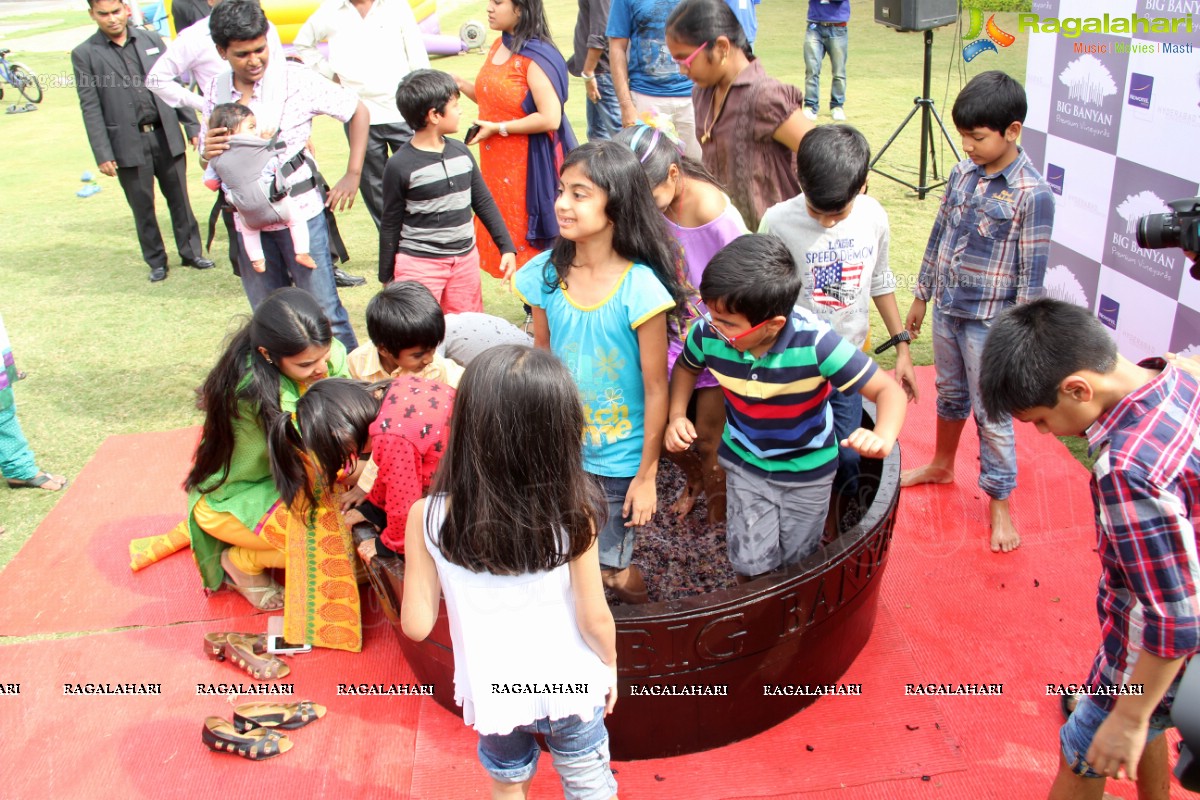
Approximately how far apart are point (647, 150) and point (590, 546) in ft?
4.86

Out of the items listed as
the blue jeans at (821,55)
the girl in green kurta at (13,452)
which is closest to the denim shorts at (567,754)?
the girl in green kurta at (13,452)

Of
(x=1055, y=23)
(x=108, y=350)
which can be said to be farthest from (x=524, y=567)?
(x=108, y=350)

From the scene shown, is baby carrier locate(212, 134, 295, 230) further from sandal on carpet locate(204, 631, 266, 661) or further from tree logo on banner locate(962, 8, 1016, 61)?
tree logo on banner locate(962, 8, 1016, 61)

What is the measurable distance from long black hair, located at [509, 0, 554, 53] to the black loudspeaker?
3.19m

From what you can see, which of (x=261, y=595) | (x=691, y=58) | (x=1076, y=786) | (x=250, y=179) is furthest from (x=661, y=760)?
(x=250, y=179)

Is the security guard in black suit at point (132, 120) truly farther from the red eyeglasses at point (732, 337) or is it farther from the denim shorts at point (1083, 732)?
the denim shorts at point (1083, 732)

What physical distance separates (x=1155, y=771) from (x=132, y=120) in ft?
20.3

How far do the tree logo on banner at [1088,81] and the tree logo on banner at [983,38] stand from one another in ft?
2.70

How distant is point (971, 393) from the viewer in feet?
10.7

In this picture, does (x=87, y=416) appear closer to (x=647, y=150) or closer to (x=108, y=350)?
(x=108, y=350)

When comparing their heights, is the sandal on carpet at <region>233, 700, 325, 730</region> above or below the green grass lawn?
below

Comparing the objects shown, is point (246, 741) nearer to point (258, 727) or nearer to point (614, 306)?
point (258, 727)

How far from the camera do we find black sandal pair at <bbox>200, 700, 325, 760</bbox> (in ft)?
8.43

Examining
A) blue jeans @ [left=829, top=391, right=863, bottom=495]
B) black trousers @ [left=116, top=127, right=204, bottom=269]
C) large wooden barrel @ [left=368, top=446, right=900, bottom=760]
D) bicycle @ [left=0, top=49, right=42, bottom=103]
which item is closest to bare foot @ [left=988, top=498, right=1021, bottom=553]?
blue jeans @ [left=829, top=391, right=863, bottom=495]
